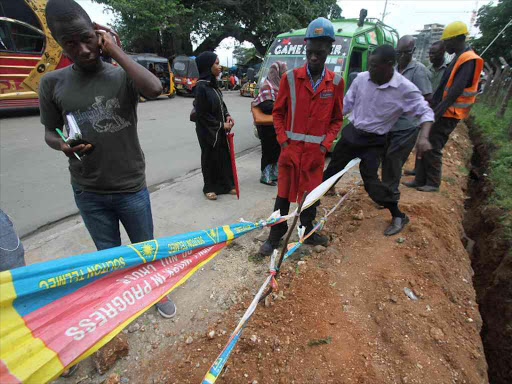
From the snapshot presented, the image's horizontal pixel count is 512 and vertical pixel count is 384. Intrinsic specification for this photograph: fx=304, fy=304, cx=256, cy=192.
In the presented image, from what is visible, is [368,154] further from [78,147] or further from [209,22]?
[209,22]

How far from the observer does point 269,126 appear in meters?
4.42

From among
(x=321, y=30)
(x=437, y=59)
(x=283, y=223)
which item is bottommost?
(x=283, y=223)

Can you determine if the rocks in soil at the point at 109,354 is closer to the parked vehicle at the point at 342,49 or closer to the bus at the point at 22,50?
the parked vehicle at the point at 342,49

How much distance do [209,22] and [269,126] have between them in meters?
21.6

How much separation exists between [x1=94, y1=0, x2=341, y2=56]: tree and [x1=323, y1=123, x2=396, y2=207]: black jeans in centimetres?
1998

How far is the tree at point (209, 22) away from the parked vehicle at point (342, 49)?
16.1 meters

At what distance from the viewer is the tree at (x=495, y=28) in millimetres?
22250

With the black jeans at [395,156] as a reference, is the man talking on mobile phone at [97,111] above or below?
above

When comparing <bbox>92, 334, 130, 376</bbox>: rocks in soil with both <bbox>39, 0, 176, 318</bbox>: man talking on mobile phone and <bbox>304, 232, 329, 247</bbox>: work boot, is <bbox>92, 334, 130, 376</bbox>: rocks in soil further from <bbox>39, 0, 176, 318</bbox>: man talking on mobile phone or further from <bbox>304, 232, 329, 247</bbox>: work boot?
<bbox>304, 232, 329, 247</bbox>: work boot

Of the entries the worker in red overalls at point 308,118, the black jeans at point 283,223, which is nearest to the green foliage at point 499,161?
the black jeans at point 283,223

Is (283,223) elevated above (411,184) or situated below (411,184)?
above

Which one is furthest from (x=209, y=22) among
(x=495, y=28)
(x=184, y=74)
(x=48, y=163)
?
(x=495, y=28)

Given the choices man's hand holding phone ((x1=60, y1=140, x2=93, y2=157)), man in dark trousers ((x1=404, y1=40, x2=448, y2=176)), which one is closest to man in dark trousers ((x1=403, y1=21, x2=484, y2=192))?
man in dark trousers ((x1=404, y1=40, x2=448, y2=176))

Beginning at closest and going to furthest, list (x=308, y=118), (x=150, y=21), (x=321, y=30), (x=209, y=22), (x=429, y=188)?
(x=321, y=30)
(x=308, y=118)
(x=429, y=188)
(x=150, y=21)
(x=209, y=22)
